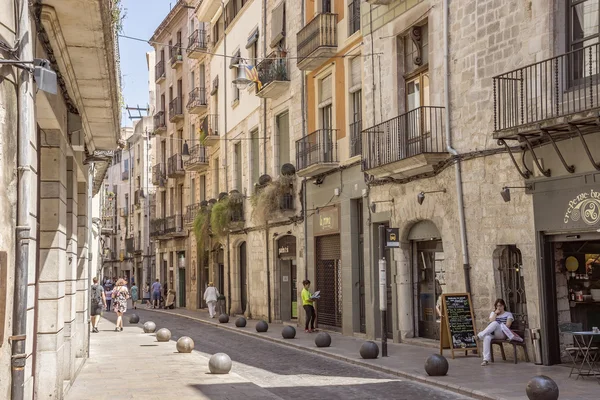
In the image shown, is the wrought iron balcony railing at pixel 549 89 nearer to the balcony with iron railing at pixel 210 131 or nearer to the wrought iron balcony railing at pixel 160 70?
the balcony with iron railing at pixel 210 131

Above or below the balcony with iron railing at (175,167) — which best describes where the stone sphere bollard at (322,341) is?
below

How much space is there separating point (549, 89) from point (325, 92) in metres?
10.9

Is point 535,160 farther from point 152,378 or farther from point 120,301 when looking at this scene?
point 120,301

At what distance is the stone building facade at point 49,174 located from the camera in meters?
7.09

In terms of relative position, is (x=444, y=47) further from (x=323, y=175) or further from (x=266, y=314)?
(x=266, y=314)

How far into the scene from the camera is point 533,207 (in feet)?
48.6

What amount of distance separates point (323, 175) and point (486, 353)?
10.4 metres

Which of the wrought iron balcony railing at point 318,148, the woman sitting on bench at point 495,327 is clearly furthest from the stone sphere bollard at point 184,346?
the wrought iron balcony railing at point 318,148

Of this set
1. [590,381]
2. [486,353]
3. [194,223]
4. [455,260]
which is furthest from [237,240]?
[590,381]

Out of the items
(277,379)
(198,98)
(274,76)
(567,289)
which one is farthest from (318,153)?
(198,98)

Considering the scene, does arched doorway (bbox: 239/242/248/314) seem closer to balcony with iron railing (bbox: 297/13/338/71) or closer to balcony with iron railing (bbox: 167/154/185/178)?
balcony with iron railing (bbox: 167/154/185/178)

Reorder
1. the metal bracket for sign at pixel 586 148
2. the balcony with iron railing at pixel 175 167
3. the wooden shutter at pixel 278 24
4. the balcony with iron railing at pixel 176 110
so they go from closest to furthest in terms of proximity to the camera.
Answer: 1. the metal bracket for sign at pixel 586 148
2. the wooden shutter at pixel 278 24
3. the balcony with iron railing at pixel 175 167
4. the balcony with iron railing at pixel 176 110

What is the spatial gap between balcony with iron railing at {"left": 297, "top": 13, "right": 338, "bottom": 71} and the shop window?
9264mm

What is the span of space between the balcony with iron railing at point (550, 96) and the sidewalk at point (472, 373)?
12.7 ft
